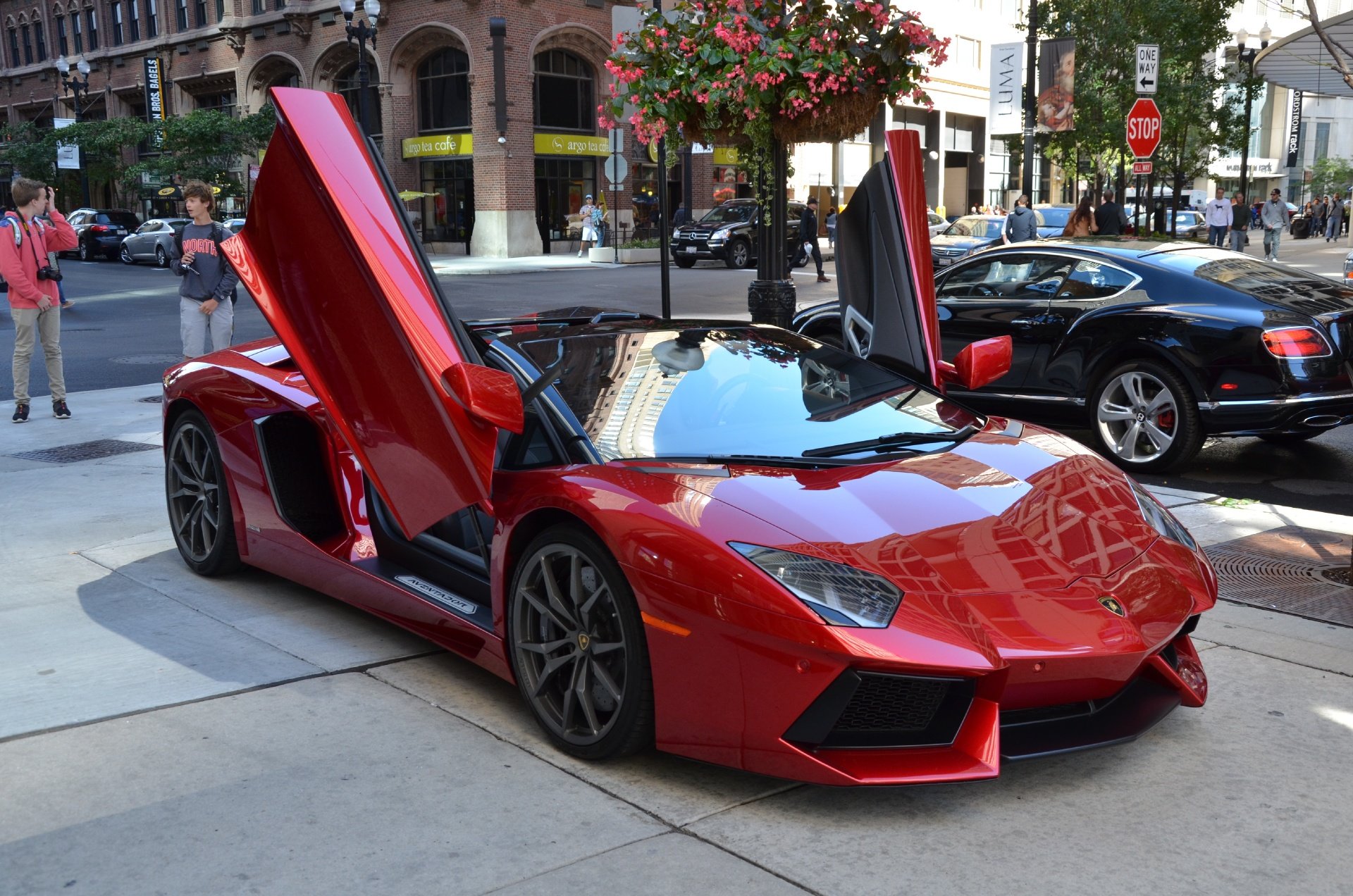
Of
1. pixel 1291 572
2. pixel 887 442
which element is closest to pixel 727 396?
pixel 887 442

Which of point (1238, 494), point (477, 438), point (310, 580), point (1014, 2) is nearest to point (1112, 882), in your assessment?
point (477, 438)

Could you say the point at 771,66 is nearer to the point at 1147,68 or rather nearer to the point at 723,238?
the point at 1147,68

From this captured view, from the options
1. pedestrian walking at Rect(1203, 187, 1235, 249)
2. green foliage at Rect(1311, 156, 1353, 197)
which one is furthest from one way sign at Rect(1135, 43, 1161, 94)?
green foliage at Rect(1311, 156, 1353, 197)

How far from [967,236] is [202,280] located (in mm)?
20484

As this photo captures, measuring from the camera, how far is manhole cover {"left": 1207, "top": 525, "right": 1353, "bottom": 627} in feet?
17.7

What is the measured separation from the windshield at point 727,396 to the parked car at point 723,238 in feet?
92.4

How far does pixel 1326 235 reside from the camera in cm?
5738

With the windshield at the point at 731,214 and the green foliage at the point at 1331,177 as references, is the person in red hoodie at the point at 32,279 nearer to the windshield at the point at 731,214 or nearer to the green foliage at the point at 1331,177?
the windshield at the point at 731,214

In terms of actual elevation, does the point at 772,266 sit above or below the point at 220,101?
below

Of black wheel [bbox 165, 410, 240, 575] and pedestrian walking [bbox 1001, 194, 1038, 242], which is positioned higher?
pedestrian walking [bbox 1001, 194, 1038, 242]

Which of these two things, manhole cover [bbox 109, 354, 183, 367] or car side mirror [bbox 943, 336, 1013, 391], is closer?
car side mirror [bbox 943, 336, 1013, 391]

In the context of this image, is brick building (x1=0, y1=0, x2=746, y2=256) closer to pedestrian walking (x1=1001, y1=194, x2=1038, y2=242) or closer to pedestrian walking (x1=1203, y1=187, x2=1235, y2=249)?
pedestrian walking (x1=1203, y1=187, x2=1235, y2=249)

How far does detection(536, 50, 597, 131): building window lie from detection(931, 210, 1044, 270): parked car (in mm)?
17887

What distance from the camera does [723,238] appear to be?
32875mm
